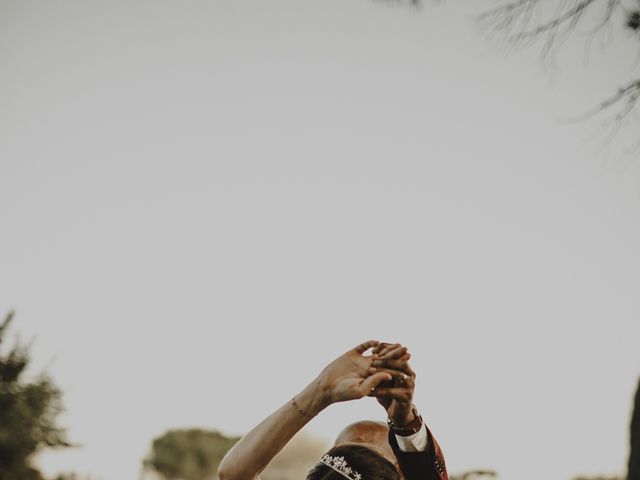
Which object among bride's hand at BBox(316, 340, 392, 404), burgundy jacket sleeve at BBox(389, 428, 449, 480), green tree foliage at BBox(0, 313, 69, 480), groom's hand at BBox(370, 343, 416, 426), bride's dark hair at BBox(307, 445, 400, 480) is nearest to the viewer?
bride's hand at BBox(316, 340, 392, 404)

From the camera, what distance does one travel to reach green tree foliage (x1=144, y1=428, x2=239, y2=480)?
246 feet

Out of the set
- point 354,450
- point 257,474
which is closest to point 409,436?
point 354,450

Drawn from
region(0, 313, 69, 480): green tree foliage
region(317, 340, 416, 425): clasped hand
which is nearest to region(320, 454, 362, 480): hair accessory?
region(317, 340, 416, 425): clasped hand

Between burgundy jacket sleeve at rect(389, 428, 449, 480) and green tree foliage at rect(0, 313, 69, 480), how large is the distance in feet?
90.3

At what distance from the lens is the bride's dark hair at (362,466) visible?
1.98m

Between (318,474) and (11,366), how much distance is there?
101 ft

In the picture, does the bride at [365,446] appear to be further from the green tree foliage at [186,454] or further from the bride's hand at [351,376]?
the green tree foliage at [186,454]

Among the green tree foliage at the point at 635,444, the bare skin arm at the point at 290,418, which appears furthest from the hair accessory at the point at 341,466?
the green tree foliage at the point at 635,444

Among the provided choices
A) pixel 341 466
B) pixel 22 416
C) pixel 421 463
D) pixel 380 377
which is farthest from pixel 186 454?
pixel 380 377

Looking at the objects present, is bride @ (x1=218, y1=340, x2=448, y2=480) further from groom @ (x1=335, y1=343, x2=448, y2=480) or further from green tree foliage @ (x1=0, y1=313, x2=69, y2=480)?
green tree foliage @ (x1=0, y1=313, x2=69, y2=480)

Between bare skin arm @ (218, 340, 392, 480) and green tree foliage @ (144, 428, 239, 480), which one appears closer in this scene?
bare skin arm @ (218, 340, 392, 480)

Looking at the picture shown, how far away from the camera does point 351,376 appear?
1710 mm

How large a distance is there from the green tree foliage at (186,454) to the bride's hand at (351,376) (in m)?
81.5

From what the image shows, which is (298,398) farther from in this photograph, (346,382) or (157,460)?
(157,460)
